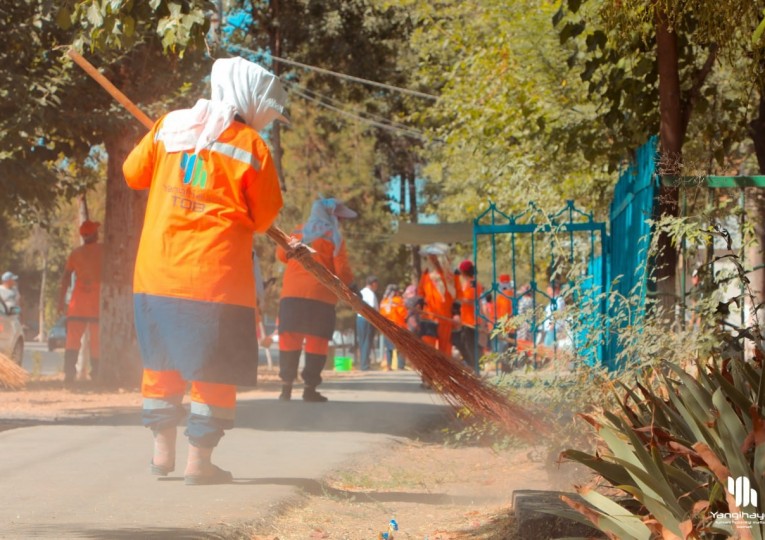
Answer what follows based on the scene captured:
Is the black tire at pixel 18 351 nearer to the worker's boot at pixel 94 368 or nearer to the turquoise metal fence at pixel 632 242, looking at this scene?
the worker's boot at pixel 94 368

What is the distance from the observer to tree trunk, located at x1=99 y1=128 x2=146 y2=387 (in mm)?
14492

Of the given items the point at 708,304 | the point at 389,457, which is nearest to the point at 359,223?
the point at 389,457

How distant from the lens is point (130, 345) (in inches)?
577

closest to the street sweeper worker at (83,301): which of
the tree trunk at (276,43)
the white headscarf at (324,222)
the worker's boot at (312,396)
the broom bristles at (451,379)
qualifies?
the worker's boot at (312,396)

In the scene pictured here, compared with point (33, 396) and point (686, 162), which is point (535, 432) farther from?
point (33, 396)

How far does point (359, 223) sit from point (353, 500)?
35436 mm

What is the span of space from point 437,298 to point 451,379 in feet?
29.8

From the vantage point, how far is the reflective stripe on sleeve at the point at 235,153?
6.33 m

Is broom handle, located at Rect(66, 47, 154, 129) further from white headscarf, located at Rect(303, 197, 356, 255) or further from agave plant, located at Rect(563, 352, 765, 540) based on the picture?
white headscarf, located at Rect(303, 197, 356, 255)

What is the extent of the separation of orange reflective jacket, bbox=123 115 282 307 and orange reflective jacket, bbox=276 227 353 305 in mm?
4646

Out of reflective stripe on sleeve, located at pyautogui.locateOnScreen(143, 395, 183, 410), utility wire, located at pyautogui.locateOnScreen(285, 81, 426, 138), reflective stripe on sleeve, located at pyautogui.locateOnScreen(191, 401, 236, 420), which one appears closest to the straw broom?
reflective stripe on sleeve, located at pyautogui.locateOnScreen(191, 401, 236, 420)

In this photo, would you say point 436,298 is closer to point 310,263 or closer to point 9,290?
point 310,263

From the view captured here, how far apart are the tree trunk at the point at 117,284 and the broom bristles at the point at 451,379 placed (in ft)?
26.4

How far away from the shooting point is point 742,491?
3773 millimetres
